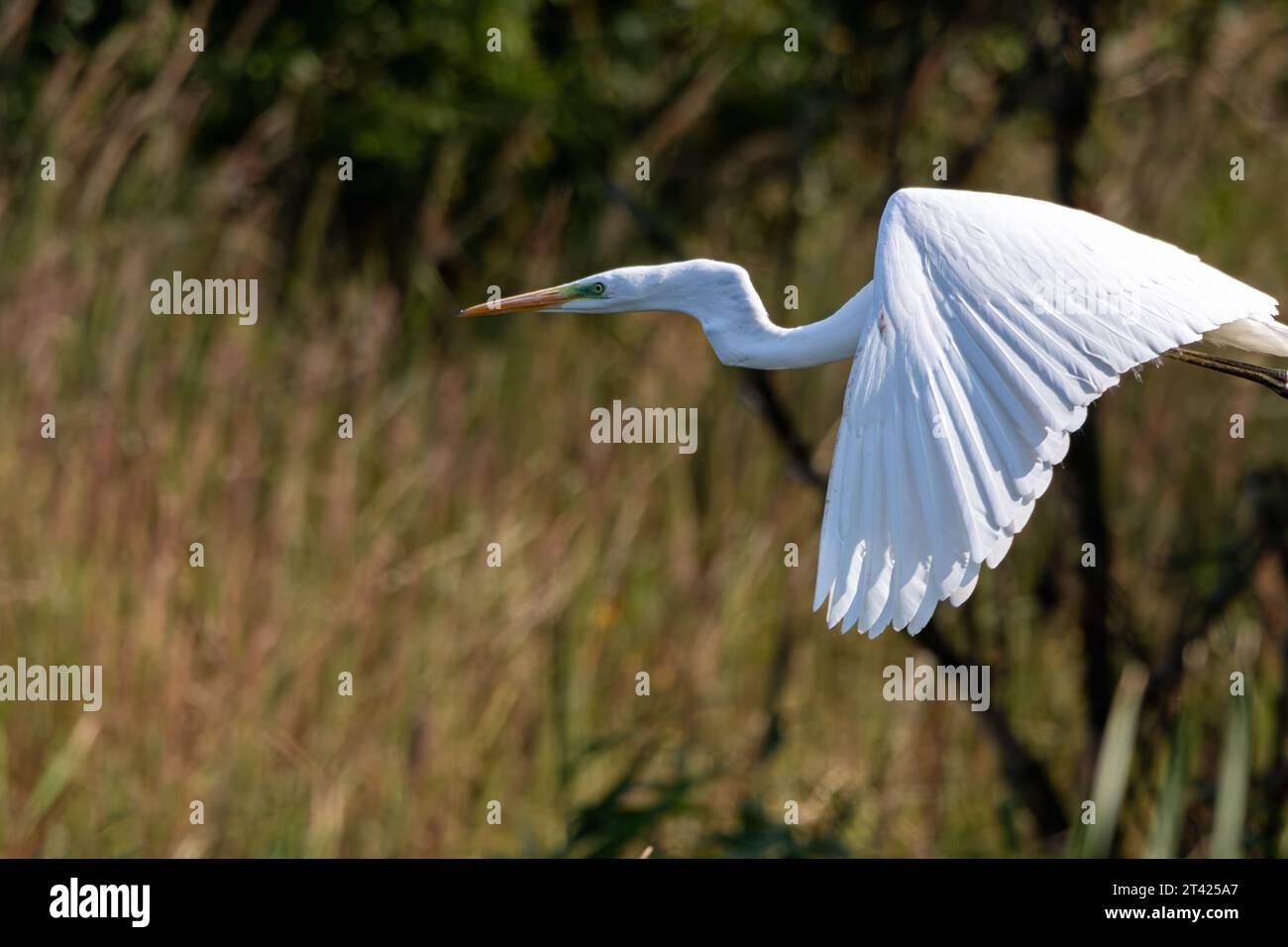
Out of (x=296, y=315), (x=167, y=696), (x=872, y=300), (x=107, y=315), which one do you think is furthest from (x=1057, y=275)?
(x=296, y=315)

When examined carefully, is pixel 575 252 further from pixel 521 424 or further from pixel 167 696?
pixel 167 696

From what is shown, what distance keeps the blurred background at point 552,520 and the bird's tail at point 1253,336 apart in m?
0.54

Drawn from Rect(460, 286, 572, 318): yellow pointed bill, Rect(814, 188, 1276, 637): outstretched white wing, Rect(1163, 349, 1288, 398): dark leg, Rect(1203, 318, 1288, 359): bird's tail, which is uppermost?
Rect(460, 286, 572, 318): yellow pointed bill

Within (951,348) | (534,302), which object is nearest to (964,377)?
(951,348)

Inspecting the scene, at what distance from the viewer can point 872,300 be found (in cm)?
180

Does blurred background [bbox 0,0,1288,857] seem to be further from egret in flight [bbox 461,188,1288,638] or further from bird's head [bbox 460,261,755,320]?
bird's head [bbox 460,261,755,320]

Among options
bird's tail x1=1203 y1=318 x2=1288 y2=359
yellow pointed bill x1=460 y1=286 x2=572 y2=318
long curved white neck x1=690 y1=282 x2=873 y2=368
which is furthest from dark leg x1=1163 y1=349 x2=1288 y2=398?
yellow pointed bill x1=460 y1=286 x2=572 y2=318

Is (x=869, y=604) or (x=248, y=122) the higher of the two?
(x=248, y=122)

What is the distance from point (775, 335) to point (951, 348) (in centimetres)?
34

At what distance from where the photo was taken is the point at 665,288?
212 cm

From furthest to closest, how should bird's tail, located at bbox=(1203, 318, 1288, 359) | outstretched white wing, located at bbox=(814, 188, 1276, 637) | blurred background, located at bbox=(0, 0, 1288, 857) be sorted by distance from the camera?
1. blurred background, located at bbox=(0, 0, 1288, 857)
2. bird's tail, located at bbox=(1203, 318, 1288, 359)
3. outstretched white wing, located at bbox=(814, 188, 1276, 637)

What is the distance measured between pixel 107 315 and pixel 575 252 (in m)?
1.19

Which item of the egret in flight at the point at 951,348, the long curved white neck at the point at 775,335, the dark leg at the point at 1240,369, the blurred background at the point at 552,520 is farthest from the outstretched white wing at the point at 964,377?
the blurred background at the point at 552,520

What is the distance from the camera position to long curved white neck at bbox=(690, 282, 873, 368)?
6.53ft
